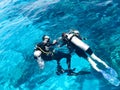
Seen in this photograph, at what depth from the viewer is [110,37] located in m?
16.0

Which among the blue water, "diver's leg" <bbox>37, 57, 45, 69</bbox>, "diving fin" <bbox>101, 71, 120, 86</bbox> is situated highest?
"diver's leg" <bbox>37, 57, 45, 69</bbox>

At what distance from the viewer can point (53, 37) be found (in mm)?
18156

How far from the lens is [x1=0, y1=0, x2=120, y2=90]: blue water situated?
47.4 feet

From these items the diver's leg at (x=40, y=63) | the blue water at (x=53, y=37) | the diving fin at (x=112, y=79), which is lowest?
the blue water at (x=53, y=37)

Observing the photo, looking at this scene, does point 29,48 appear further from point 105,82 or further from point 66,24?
point 105,82

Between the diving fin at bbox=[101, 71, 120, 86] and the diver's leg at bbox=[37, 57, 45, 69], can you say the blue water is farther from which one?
the diver's leg at bbox=[37, 57, 45, 69]

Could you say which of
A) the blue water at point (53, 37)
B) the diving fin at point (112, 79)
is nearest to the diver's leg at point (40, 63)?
the diving fin at point (112, 79)

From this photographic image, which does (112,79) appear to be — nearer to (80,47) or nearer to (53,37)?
(80,47)

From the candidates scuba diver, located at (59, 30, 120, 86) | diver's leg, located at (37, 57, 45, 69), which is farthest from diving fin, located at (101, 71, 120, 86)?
diver's leg, located at (37, 57, 45, 69)

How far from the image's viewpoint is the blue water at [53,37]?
1445cm

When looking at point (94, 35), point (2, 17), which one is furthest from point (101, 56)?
point (2, 17)

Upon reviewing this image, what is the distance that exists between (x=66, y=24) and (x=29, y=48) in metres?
3.18

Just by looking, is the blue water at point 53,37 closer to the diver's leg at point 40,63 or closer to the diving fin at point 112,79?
the diving fin at point 112,79

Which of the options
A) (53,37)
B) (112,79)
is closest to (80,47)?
(112,79)
